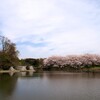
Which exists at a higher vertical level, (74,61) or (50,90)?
(74,61)

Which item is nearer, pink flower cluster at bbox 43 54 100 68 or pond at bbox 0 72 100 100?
pond at bbox 0 72 100 100

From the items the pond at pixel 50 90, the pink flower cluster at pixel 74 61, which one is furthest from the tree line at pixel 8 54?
the pond at pixel 50 90

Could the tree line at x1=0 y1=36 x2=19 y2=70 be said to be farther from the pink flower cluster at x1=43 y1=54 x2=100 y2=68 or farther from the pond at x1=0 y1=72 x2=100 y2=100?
the pond at x1=0 y1=72 x2=100 y2=100

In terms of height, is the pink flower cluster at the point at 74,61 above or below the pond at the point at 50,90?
above

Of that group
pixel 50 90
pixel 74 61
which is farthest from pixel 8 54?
pixel 50 90

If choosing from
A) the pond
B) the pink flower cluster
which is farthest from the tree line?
the pond

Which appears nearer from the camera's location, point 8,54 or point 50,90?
point 50,90

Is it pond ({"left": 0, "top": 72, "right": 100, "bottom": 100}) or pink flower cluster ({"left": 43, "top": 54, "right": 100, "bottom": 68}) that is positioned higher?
pink flower cluster ({"left": 43, "top": 54, "right": 100, "bottom": 68})

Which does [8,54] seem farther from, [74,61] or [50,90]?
[50,90]

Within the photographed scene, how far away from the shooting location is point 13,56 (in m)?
56.8

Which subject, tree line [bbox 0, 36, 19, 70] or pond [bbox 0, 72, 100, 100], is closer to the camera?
pond [bbox 0, 72, 100, 100]

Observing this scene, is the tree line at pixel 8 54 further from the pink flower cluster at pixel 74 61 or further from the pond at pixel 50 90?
the pond at pixel 50 90

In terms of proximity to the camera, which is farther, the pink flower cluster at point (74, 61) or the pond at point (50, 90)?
the pink flower cluster at point (74, 61)

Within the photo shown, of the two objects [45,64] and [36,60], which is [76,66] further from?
[36,60]
